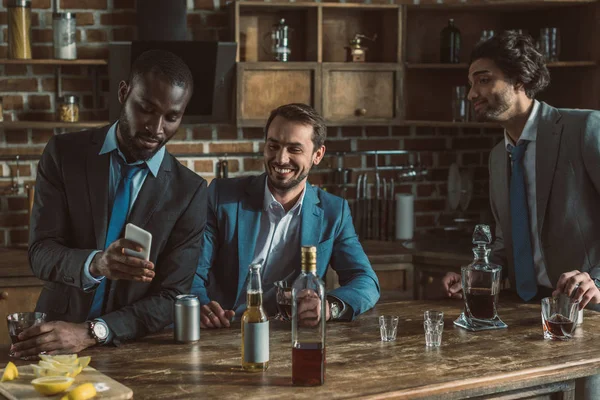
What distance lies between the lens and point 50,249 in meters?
2.32

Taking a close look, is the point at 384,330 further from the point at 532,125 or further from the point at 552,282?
the point at 532,125

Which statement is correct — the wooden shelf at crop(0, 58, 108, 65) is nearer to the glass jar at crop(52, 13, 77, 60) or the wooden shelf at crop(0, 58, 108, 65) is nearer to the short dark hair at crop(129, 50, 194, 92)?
the glass jar at crop(52, 13, 77, 60)

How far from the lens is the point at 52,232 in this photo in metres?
2.38

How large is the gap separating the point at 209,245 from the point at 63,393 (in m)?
1.10

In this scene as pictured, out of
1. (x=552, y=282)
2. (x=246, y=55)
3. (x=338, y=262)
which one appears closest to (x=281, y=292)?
(x=338, y=262)

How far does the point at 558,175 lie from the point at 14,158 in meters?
2.73

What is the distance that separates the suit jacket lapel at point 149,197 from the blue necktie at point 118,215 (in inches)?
1.3

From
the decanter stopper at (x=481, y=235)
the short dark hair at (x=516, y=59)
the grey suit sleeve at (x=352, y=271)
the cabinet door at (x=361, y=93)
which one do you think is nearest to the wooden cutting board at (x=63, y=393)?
the grey suit sleeve at (x=352, y=271)

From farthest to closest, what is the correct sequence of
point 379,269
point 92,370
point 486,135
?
1. point 486,135
2. point 379,269
3. point 92,370

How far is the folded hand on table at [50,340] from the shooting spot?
207cm

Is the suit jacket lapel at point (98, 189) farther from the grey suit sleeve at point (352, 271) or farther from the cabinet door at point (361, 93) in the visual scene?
the cabinet door at point (361, 93)

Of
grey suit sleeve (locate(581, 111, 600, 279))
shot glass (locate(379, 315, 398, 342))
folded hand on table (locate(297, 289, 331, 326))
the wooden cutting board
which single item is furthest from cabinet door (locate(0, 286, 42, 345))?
grey suit sleeve (locate(581, 111, 600, 279))

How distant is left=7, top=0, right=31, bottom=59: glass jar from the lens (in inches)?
161

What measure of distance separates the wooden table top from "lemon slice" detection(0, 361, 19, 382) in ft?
0.65
